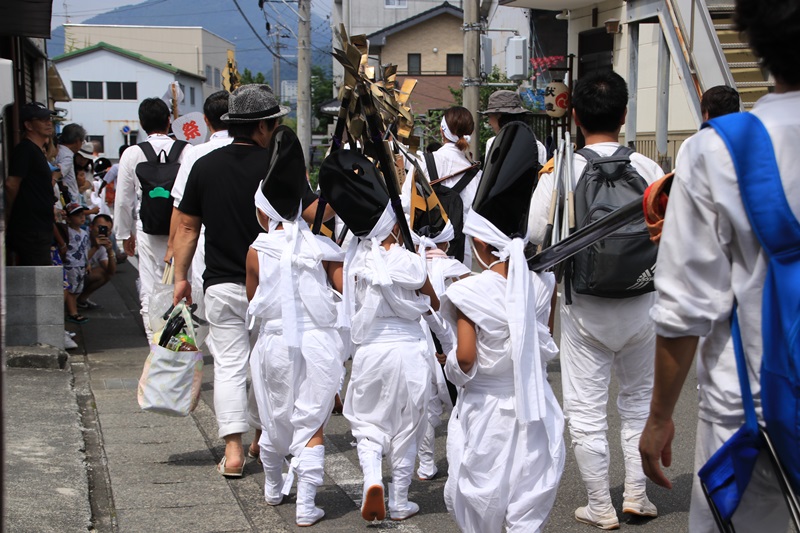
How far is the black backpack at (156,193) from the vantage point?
7824mm

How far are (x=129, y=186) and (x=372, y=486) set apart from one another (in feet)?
15.6

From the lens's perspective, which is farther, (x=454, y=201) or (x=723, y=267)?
(x=454, y=201)

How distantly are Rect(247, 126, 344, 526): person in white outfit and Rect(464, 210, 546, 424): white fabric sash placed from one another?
1.41 metres

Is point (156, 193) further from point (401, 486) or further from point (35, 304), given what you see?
point (401, 486)

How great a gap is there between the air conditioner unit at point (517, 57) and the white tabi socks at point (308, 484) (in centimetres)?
1327

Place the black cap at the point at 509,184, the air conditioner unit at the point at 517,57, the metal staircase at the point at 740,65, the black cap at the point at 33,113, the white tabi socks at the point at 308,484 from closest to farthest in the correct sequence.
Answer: the black cap at the point at 509,184 < the white tabi socks at the point at 308,484 < the black cap at the point at 33,113 < the metal staircase at the point at 740,65 < the air conditioner unit at the point at 517,57

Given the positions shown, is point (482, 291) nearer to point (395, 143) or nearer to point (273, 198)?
point (273, 198)

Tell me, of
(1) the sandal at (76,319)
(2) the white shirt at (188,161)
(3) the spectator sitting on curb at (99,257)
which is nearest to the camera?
(2) the white shirt at (188,161)

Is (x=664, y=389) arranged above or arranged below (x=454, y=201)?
below

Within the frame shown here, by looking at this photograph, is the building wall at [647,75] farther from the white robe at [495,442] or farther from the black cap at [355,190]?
the white robe at [495,442]

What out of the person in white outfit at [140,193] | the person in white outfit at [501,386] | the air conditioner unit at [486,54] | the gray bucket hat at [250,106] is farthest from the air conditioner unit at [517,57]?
the person in white outfit at [501,386]

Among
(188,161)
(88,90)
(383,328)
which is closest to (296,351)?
(383,328)

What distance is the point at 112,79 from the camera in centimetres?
7169

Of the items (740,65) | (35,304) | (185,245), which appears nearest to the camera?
(185,245)
